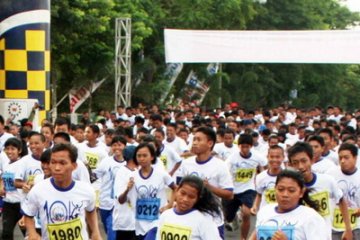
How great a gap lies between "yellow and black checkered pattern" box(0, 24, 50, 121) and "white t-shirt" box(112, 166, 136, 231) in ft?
34.6

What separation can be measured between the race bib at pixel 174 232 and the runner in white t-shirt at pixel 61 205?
2.76ft

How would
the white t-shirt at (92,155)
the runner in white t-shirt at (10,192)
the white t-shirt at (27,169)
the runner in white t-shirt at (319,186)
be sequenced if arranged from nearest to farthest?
the runner in white t-shirt at (319,186)
the white t-shirt at (27,169)
the runner in white t-shirt at (10,192)
the white t-shirt at (92,155)

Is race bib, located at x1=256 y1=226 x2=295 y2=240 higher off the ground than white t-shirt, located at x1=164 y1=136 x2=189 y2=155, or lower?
lower

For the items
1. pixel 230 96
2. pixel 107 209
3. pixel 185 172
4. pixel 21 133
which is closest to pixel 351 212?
pixel 185 172

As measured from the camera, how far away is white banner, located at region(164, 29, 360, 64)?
900 inches

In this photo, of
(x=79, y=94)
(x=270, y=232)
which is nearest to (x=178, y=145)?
(x=270, y=232)

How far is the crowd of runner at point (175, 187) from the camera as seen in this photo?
7.01 meters

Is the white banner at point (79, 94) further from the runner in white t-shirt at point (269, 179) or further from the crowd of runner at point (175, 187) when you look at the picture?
the runner in white t-shirt at point (269, 179)

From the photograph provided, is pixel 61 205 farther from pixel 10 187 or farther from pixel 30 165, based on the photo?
pixel 10 187

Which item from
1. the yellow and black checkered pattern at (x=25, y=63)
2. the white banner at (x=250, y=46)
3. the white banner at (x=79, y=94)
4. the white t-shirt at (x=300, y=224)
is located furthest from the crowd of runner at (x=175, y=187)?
the white banner at (x=79, y=94)

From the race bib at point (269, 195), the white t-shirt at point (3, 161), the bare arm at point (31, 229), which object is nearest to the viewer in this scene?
the bare arm at point (31, 229)

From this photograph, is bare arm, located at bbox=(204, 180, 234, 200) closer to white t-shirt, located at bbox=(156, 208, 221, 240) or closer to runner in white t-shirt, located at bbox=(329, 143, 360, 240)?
runner in white t-shirt, located at bbox=(329, 143, 360, 240)

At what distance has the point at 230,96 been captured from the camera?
38.0m

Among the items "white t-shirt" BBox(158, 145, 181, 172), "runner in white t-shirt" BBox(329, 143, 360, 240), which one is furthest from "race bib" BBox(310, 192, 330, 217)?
"white t-shirt" BBox(158, 145, 181, 172)
